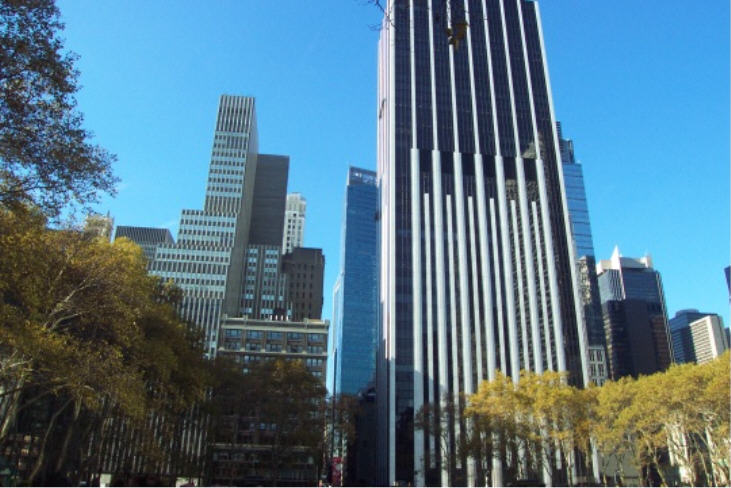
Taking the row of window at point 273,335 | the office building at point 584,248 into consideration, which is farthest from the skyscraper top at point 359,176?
the row of window at point 273,335

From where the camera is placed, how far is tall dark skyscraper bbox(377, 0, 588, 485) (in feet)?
283

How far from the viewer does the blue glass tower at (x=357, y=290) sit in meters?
164

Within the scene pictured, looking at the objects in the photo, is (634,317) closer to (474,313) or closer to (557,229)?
(557,229)

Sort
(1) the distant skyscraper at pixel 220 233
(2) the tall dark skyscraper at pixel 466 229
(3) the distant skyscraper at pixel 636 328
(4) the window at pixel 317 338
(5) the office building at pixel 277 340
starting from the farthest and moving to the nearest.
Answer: (3) the distant skyscraper at pixel 636 328 → (1) the distant skyscraper at pixel 220 233 → (4) the window at pixel 317 338 → (5) the office building at pixel 277 340 → (2) the tall dark skyscraper at pixel 466 229

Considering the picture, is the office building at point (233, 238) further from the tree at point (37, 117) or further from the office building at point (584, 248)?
the tree at point (37, 117)

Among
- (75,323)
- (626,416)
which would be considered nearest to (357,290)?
(626,416)

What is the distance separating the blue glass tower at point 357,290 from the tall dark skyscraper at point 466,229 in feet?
201

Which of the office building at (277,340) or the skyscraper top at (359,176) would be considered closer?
the office building at (277,340)

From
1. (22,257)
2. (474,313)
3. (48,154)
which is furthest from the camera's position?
(474,313)

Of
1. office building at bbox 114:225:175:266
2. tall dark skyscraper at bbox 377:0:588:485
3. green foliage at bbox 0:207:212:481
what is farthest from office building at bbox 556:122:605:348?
office building at bbox 114:225:175:266

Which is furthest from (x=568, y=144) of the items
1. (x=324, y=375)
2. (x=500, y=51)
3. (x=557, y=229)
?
(x=324, y=375)

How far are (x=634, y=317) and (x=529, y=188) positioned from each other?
79.7 m

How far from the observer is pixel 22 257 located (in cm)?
2022

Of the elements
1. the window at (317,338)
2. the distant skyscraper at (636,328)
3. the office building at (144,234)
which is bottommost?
the window at (317,338)
